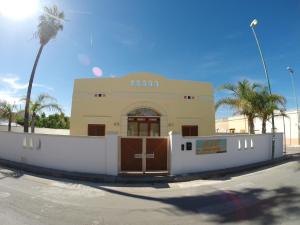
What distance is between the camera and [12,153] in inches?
543

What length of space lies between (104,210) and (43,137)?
7.06m

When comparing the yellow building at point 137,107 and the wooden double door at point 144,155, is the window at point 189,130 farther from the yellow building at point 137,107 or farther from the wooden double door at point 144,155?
the wooden double door at point 144,155

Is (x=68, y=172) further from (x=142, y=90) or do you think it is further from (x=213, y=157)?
(x=142, y=90)

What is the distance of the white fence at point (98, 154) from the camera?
10.6 meters

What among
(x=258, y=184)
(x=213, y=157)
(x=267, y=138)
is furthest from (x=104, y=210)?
(x=267, y=138)

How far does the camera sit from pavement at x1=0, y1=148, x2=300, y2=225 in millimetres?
5484

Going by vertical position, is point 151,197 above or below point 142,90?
below

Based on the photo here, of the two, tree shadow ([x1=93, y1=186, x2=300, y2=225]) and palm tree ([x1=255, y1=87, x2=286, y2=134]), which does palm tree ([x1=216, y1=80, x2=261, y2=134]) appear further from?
tree shadow ([x1=93, y1=186, x2=300, y2=225])

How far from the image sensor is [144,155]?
35.4 ft

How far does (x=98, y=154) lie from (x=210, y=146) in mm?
5117

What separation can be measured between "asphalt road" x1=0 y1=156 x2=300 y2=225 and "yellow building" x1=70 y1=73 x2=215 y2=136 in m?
9.03

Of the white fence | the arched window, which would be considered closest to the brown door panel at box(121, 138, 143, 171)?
the white fence

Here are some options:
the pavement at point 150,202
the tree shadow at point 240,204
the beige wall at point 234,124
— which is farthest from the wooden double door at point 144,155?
the beige wall at point 234,124

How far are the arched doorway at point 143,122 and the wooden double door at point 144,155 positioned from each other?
8281 mm
